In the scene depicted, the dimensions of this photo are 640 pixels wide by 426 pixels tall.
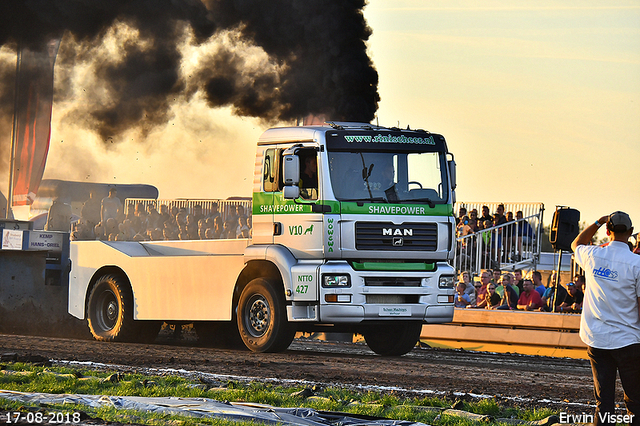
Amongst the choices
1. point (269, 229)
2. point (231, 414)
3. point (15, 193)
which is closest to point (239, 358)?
point (269, 229)

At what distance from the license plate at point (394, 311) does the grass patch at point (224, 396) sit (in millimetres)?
3920

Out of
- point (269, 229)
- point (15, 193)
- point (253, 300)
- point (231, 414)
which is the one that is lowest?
point (231, 414)

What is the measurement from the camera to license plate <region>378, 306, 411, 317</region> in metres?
13.1

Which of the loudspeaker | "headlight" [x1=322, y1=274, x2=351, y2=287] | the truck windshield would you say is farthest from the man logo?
the loudspeaker

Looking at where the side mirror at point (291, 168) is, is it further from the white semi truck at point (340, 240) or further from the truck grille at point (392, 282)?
the truck grille at point (392, 282)

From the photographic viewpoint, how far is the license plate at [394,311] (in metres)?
13.1

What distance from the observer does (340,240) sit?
12789mm

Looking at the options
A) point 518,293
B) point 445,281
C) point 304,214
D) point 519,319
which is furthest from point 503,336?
point 304,214

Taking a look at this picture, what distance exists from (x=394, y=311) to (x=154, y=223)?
8.21m

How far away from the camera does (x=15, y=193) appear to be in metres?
31.7

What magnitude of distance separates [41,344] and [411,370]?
6.04 metres

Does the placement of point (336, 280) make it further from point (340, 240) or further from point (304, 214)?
point (304, 214)

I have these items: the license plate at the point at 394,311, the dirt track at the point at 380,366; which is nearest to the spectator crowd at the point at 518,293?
the dirt track at the point at 380,366

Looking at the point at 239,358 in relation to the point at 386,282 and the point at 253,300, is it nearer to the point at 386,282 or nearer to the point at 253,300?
the point at 253,300
